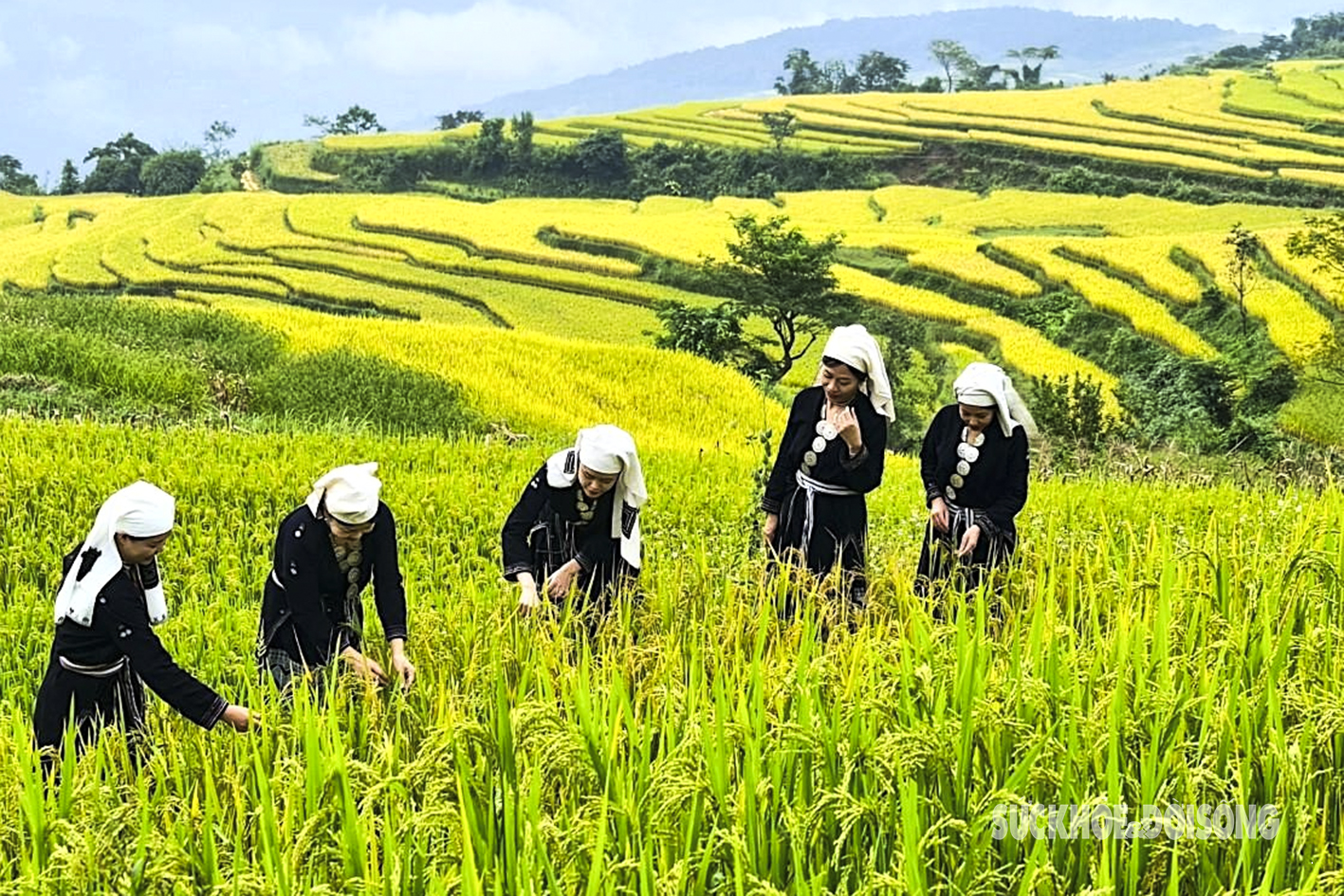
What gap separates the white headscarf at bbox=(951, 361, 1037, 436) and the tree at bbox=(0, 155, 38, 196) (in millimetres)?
51499

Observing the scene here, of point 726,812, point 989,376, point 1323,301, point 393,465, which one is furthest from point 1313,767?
point 1323,301

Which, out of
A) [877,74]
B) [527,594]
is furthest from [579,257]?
[877,74]

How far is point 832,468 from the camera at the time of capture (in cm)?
376

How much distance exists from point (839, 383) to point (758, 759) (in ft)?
6.20

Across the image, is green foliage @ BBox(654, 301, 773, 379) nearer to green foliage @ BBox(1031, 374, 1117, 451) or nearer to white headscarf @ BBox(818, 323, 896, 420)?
green foliage @ BBox(1031, 374, 1117, 451)

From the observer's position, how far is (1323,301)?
2080 centimetres

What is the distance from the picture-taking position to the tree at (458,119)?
171 feet

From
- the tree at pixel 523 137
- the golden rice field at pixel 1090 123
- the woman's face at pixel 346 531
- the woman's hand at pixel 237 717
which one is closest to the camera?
the woman's hand at pixel 237 717

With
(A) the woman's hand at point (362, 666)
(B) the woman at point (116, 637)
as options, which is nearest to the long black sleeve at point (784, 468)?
(A) the woman's hand at point (362, 666)

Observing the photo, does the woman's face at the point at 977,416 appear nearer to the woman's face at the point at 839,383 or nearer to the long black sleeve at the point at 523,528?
the woman's face at the point at 839,383

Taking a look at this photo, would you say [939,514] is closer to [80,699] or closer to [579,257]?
[80,699]

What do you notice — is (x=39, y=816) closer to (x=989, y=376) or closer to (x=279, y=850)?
(x=279, y=850)

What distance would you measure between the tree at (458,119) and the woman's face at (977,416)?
167ft

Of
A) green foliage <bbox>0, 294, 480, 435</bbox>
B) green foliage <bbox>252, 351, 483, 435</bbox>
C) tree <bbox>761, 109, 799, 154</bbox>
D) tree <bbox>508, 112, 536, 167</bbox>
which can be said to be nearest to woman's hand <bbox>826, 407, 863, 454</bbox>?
green foliage <bbox>0, 294, 480, 435</bbox>
